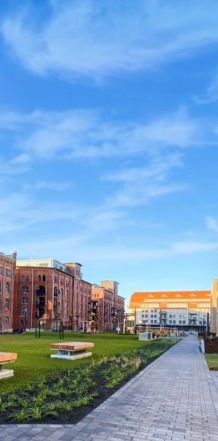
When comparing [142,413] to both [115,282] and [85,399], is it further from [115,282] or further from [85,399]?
[115,282]

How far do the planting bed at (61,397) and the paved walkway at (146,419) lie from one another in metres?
0.31

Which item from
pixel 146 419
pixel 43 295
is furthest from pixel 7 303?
pixel 146 419

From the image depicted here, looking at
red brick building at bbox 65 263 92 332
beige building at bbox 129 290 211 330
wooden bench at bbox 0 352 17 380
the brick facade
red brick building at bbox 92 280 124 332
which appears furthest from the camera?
beige building at bbox 129 290 211 330

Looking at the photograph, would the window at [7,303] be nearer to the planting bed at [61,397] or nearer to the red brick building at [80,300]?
the red brick building at [80,300]

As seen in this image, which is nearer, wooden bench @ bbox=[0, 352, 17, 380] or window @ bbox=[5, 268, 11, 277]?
wooden bench @ bbox=[0, 352, 17, 380]

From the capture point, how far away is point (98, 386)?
12414mm

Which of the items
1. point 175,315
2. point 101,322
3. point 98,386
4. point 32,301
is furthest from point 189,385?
point 175,315

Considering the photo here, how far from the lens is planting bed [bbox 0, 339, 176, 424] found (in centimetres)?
829

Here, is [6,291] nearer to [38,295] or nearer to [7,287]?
[7,287]

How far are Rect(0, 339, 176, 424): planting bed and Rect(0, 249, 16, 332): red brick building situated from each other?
2590 inches

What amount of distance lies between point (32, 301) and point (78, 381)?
3223 inches

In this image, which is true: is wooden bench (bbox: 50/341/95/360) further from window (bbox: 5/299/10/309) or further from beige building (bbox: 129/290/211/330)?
beige building (bbox: 129/290/211/330)

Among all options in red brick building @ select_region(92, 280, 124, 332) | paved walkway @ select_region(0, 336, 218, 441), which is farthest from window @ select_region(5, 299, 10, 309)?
paved walkway @ select_region(0, 336, 218, 441)

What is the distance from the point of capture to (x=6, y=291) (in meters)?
81.7
